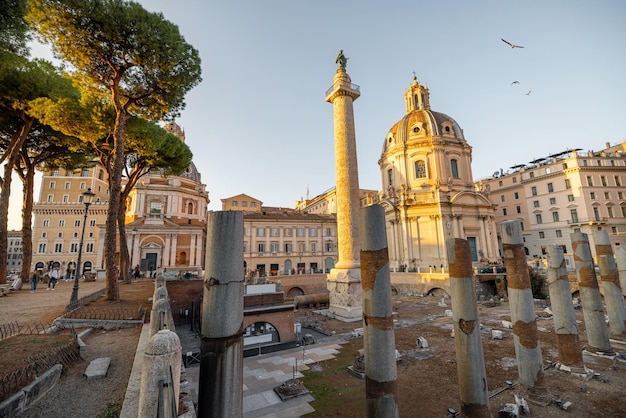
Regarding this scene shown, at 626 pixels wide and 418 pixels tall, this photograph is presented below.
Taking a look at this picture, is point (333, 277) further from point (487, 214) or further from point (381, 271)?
point (487, 214)

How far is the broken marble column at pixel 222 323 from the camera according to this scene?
3.09 meters

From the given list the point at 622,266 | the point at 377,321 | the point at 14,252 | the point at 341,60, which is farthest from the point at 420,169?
the point at 14,252

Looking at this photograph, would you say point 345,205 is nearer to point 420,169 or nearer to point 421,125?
point 420,169

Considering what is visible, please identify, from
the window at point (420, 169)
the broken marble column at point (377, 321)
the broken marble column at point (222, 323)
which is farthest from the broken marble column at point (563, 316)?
the window at point (420, 169)

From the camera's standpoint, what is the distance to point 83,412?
4.51 m

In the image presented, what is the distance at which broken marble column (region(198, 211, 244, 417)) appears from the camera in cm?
309

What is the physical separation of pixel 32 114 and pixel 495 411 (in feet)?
79.5

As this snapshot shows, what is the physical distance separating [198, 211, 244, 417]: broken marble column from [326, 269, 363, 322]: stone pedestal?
14162 millimetres

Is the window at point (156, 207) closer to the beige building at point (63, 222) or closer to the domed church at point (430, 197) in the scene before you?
the beige building at point (63, 222)

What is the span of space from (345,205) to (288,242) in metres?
23.2

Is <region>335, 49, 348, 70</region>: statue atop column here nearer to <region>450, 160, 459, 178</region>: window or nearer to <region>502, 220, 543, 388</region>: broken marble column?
<region>502, 220, 543, 388</region>: broken marble column

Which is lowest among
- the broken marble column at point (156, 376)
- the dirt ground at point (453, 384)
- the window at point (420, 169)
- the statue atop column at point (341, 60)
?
the dirt ground at point (453, 384)

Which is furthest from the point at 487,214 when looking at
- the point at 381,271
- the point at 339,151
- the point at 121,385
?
the point at 121,385

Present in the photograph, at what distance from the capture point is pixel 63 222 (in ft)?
153
